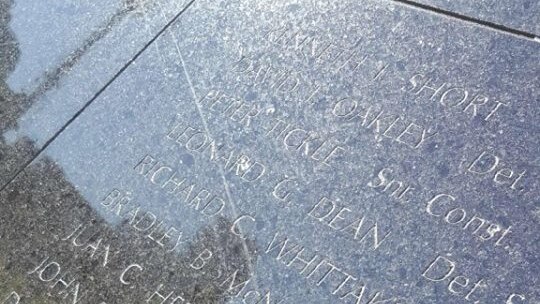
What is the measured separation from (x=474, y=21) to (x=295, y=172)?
945 millimetres

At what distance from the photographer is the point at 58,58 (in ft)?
13.7

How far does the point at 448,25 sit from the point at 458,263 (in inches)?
42.0

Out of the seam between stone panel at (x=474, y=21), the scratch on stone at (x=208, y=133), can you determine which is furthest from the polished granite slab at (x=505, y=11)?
the scratch on stone at (x=208, y=133)

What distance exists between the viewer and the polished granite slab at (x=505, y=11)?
11.2 ft

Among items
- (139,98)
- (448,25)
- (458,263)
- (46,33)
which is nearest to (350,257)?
(458,263)

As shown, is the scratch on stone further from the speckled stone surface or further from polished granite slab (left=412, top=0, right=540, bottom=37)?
polished granite slab (left=412, top=0, right=540, bottom=37)

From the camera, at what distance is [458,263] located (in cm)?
292

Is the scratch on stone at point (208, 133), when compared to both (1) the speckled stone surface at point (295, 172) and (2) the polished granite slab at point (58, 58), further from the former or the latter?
(2) the polished granite slab at point (58, 58)

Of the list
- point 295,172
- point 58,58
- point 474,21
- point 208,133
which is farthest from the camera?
point 58,58

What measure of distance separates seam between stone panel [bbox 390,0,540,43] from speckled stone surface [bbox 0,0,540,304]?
0.03m

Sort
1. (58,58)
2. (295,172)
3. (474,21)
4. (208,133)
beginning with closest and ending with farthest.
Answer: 1. (295,172)
2. (474,21)
3. (208,133)
4. (58,58)

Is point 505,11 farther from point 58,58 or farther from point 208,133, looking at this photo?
point 58,58

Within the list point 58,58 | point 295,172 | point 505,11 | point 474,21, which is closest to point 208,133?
point 295,172

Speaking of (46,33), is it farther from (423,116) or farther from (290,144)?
(423,116)
